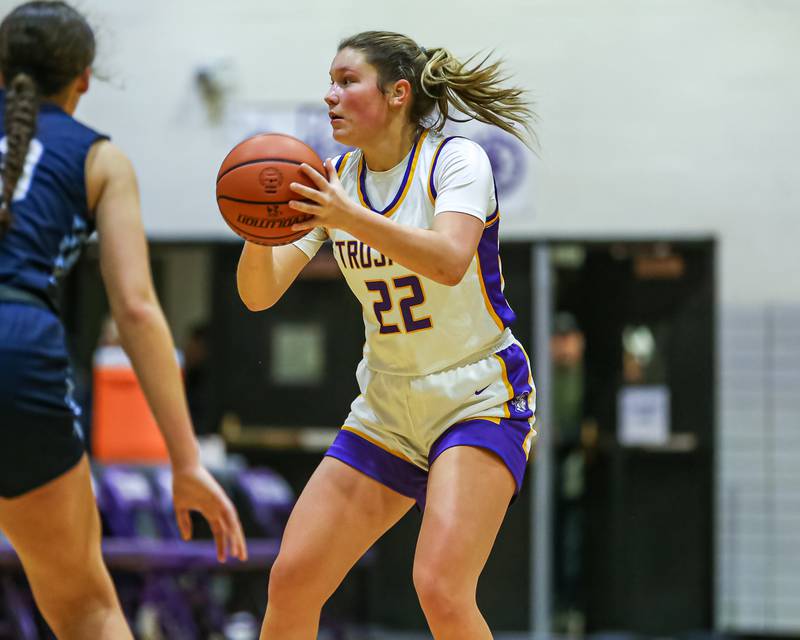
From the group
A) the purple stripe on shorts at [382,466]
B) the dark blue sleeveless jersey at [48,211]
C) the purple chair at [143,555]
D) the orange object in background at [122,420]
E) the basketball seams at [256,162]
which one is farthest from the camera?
the orange object in background at [122,420]

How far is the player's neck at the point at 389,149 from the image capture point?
3.30 metres

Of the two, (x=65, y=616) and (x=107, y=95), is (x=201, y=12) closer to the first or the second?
(x=107, y=95)

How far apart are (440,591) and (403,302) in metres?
0.75

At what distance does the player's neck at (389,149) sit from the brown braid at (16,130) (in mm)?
965

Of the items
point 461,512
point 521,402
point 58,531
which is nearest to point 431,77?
point 521,402

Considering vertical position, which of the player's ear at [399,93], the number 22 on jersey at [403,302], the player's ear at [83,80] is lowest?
the number 22 on jersey at [403,302]

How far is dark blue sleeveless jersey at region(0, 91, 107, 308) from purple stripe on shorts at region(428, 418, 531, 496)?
108 cm

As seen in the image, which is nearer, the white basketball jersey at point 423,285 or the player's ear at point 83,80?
the player's ear at point 83,80

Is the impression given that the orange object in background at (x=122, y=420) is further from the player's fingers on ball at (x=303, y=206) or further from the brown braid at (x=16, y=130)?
the brown braid at (x=16, y=130)

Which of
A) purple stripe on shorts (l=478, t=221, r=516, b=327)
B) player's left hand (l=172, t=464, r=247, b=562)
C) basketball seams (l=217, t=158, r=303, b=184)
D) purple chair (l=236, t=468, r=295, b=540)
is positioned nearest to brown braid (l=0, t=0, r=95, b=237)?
basketball seams (l=217, t=158, r=303, b=184)

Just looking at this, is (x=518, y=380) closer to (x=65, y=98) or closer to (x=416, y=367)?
(x=416, y=367)

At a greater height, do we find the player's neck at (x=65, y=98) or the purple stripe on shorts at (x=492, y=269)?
the player's neck at (x=65, y=98)

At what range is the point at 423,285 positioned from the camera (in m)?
3.19

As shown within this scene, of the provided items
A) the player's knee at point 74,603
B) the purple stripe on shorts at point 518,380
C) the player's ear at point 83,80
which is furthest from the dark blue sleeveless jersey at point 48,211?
the purple stripe on shorts at point 518,380
